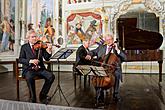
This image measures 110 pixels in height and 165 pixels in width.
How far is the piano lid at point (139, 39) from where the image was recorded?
6.56 metres

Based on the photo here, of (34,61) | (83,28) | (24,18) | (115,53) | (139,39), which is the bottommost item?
(34,61)

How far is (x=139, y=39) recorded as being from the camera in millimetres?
6820

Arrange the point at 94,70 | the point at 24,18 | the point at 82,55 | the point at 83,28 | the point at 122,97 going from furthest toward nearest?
the point at 24,18 → the point at 83,28 → the point at 82,55 → the point at 122,97 → the point at 94,70

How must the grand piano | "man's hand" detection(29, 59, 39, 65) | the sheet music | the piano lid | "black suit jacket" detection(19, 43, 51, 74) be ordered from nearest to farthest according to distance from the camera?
the sheet music
"man's hand" detection(29, 59, 39, 65)
"black suit jacket" detection(19, 43, 51, 74)
the piano lid
the grand piano

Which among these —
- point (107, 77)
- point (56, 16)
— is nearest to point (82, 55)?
point (107, 77)

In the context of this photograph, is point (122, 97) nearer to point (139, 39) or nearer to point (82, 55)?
point (82, 55)

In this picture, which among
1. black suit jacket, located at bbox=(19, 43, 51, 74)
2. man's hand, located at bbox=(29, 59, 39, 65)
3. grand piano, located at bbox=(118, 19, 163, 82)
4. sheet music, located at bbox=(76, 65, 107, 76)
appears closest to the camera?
sheet music, located at bbox=(76, 65, 107, 76)

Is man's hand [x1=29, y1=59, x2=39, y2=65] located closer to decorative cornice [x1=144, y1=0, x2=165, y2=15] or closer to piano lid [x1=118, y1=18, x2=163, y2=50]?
piano lid [x1=118, y1=18, x2=163, y2=50]

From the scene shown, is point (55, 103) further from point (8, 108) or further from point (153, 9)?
point (153, 9)

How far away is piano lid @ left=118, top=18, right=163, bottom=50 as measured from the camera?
656 centimetres

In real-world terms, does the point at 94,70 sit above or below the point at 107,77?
above

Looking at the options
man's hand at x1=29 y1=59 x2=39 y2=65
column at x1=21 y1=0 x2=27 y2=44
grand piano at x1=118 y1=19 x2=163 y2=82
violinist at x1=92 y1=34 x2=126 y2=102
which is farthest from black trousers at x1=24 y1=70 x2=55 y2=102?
column at x1=21 y1=0 x2=27 y2=44

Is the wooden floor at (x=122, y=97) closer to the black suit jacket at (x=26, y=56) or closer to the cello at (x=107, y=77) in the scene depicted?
the cello at (x=107, y=77)

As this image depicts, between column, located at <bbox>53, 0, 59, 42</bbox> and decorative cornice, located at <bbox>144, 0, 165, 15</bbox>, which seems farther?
column, located at <bbox>53, 0, 59, 42</bbox>
